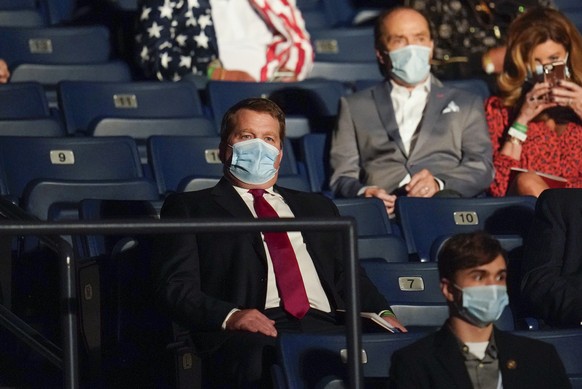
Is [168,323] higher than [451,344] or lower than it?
lower

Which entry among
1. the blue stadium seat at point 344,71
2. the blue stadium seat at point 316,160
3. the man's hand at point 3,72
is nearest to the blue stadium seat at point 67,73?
the man's hand at point 3,72

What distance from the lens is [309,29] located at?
8320 mm

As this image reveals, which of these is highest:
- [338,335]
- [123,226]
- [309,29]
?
[123,226]

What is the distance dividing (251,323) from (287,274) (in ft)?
1.07

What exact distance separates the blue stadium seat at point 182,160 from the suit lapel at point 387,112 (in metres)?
0.46

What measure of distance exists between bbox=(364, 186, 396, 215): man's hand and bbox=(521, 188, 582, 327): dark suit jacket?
90 centimetres

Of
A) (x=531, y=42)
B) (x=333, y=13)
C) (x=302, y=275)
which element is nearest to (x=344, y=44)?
(x=333, y=13)

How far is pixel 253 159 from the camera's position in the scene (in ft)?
16.7

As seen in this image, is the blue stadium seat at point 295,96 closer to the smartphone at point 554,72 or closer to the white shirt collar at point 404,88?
the white shirt collar at point 404,88

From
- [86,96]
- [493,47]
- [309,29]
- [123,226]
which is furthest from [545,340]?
[309,29]

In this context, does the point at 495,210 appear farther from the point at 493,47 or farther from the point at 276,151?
the point at 493,47

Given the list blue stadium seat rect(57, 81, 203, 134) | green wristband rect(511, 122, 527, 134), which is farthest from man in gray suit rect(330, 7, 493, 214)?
blue stadium seat rect(57, 81, 203, 134)

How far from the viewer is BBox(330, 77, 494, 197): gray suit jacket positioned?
642 cm

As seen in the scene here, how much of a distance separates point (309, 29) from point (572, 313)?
11.9 ft
